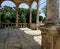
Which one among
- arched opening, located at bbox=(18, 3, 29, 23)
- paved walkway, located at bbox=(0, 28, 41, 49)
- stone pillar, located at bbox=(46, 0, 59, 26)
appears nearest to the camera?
stone pillar, located at bbox=(46, 0, 59, 26)

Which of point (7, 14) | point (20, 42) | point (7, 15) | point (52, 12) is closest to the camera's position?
→ point (52, 12)

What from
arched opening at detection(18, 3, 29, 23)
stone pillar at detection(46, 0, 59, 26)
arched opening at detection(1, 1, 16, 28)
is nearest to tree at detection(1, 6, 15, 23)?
arched opening at detection(1, 1, 16, 28)

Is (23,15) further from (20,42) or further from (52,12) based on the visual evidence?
(52,12)

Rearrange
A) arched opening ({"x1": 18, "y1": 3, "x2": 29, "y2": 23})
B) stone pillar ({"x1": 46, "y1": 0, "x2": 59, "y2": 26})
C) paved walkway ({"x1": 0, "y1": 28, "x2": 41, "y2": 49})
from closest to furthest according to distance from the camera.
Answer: stone pillar ({"x1": 46, "y1": 0, "x2": 59, "y2": 26}) → paved walkway ({"x1": 0, "y1": 28, "x2": 41, "y2": 49}) → arched opening ({"x1": 18, "y1": 3, "x2": 29, "y2": 23})

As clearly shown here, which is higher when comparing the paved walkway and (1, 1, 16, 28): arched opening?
(1, 1, 16, 28): arched opening

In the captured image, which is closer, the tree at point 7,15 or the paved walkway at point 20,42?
the paved walkway at point 20,42

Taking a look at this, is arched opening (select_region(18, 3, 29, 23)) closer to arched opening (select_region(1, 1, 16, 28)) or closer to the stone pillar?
arched opening (select_region(1, 1, 16, 28))

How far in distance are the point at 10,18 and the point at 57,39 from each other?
15769 millimetres

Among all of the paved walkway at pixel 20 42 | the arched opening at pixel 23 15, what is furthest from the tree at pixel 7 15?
the paved walkway at pixel 20 42

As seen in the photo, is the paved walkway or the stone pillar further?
the paved walkway

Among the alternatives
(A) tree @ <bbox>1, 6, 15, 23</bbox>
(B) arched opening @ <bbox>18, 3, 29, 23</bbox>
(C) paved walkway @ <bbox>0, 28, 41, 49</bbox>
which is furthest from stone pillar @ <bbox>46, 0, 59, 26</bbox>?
(A) tree @ <bbox>1, 6, 15, 23</bbox>

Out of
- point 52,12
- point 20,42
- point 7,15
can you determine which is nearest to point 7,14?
point 7,15

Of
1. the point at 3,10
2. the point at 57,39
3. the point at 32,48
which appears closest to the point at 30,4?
the point at 3,10

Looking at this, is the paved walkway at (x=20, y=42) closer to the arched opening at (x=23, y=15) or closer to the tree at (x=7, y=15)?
the arched opening at (x=23, y=15)
